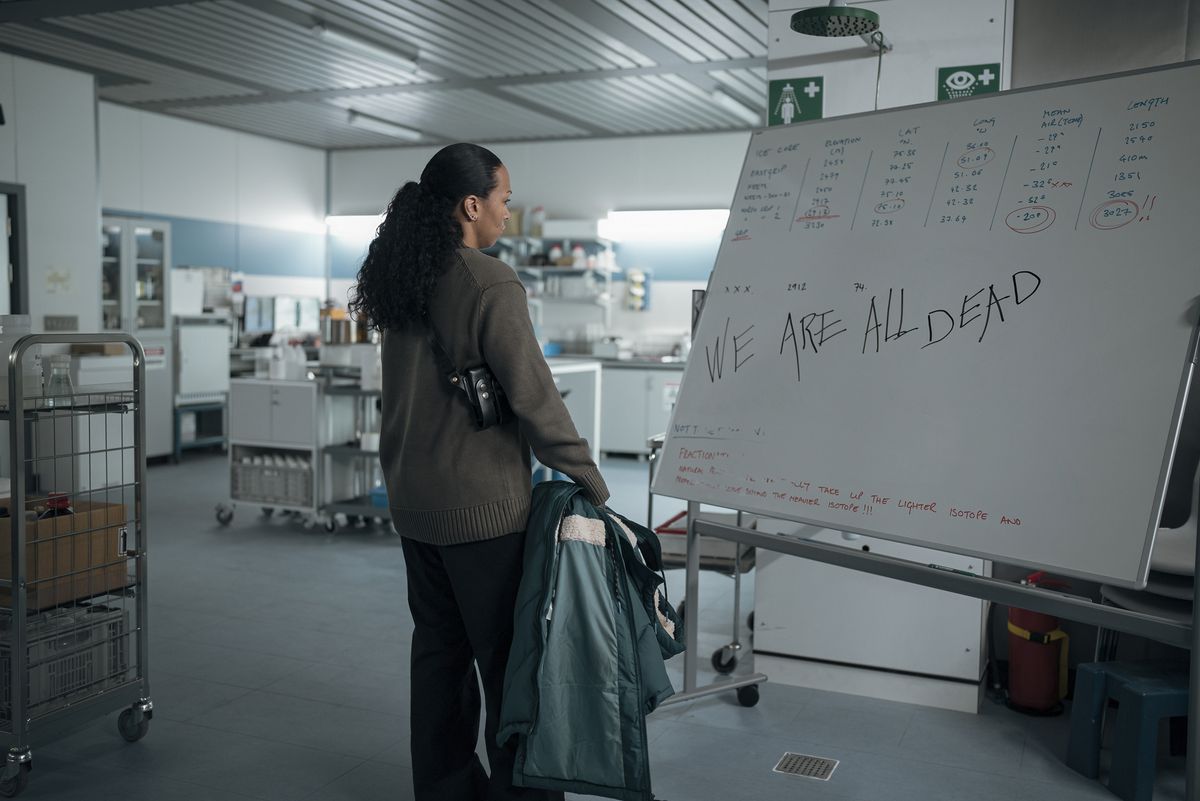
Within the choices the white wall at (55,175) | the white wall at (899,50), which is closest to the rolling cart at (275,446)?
the white wall at (55,175)

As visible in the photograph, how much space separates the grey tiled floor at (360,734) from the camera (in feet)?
8.63

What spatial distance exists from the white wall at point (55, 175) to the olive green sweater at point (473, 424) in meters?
5.60

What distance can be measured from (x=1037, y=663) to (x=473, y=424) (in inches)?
85.5

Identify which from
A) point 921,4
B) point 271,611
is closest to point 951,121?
point 921,4

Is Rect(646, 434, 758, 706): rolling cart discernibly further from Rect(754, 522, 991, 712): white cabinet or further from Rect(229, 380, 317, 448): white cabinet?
Rect(229, 380, 317, 448): white cabinet

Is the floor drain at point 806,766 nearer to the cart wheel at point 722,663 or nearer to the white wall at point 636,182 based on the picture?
the cart wheel at point 722,663

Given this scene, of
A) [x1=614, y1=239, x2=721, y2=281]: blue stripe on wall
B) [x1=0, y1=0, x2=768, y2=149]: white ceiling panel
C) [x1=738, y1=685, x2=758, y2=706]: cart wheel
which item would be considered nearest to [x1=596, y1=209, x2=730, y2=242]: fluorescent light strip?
[x1=614, y1=239, x2=721, y2=281]: blue stripe on wall

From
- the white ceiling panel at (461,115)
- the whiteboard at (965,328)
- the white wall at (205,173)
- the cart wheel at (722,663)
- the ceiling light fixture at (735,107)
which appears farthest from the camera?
the white wall at (205,173)

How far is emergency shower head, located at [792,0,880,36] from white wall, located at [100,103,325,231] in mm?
7167

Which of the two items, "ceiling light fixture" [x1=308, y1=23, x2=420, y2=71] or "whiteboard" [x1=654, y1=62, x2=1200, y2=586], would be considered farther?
"ceiling light fixture" [x1=308, y1=23, x2=420, y2=71]

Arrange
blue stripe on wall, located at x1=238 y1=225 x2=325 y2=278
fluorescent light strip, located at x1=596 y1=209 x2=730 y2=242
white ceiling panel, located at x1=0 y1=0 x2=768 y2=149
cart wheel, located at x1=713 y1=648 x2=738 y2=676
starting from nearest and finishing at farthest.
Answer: cart wheel, located at x1=713 y1=648 x2=738 y2=676
white ceiling panel, located at x1=0 y1=0 x2=768 y2=149
fluorescent light strip, located at x1=596 y1=209 x2=730 y2=242
blue stripe on wall, located at x1=238 y1=225 x2=325 y2=278

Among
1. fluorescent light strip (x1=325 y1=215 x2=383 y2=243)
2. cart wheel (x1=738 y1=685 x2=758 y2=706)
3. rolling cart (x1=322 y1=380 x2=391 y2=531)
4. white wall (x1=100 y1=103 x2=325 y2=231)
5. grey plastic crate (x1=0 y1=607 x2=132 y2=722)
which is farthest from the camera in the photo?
fluorescent light strip (x1=325 y1=215 x2=383 y2=243)

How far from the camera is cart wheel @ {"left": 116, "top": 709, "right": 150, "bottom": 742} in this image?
9.34ft

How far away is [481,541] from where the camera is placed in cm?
210
